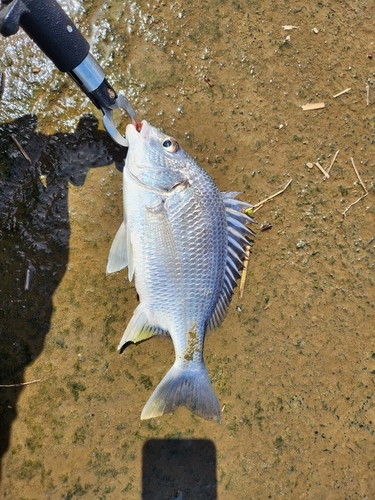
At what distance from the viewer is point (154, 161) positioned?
231cm

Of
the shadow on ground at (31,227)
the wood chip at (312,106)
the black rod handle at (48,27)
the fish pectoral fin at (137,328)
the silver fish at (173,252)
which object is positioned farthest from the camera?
the wood chip at (312,106)

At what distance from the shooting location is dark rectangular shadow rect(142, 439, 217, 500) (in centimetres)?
262

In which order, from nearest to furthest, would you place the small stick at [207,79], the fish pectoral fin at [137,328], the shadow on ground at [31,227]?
the fish pectoral fin at [137,328] < the shadow on ground at [31,227] < the small stick at [207,79]

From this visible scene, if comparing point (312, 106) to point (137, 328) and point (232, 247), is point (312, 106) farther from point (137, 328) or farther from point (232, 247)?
point (137, 328)

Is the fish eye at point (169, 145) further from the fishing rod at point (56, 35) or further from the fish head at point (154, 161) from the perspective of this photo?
the fishing rod at point (56, 35)

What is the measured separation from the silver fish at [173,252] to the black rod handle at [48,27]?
54cm

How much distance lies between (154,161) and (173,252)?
0.57 metres

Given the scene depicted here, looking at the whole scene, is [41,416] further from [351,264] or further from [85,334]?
[351,264]

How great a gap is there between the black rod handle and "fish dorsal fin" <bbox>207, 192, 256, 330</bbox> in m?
1.17

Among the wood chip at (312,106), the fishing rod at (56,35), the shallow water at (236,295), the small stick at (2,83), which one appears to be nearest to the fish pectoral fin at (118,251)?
the shallow water at (236,295)

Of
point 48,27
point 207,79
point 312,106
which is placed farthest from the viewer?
point 312,106

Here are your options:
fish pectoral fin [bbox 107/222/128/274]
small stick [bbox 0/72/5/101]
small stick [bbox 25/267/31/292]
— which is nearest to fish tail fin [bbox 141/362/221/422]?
fish pectoral fin [bbox 107/222/128/274]

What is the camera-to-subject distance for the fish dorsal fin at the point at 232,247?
98.0 inches

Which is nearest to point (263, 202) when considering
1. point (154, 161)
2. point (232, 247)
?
point (232, 247)
